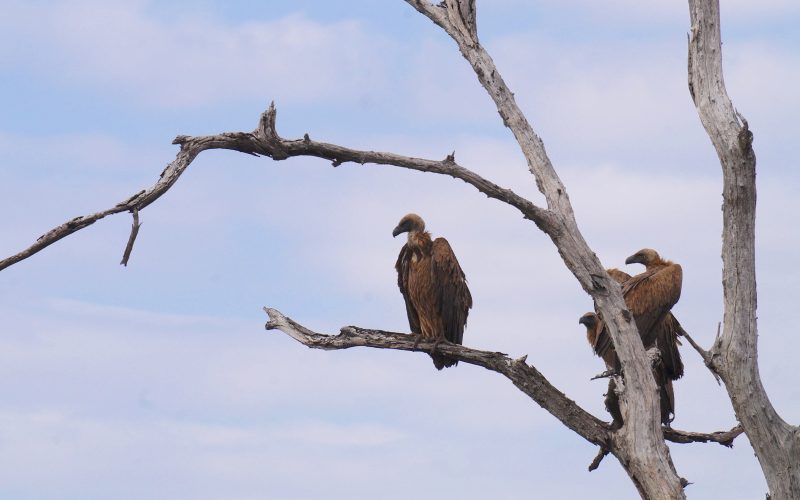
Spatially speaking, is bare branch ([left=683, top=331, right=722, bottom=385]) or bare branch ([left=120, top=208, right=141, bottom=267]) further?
bare branch ([left=683, top=331, right=722, bottom=385])

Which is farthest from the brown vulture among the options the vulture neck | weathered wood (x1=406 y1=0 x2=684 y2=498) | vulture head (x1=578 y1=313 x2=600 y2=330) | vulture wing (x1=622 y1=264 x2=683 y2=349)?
vulture wing (x1=622 y1=264 x2=683 y2=349)

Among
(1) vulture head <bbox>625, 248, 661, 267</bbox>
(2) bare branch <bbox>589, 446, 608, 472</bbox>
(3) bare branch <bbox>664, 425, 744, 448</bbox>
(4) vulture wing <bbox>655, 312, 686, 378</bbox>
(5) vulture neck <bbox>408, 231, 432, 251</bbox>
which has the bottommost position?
(2) bare branch <bbox>589, 446, 608, 472</bbox>

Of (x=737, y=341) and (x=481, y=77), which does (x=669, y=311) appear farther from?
(x=481, y=77)

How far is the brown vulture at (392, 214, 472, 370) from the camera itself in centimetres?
917

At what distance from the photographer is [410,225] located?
9570 mm

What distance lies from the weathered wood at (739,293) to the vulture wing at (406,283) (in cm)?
266

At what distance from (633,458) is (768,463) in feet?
3.62

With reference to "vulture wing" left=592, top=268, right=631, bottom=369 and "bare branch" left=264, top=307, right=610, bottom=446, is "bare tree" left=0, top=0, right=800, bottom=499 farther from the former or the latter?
"vulture wing" left=592, top=268, right=631, bottom=369

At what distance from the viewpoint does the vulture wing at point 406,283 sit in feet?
31.2

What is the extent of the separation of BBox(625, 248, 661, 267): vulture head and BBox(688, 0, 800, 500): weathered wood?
255 centimetres

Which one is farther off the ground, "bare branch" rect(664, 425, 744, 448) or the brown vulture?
the brown vulture

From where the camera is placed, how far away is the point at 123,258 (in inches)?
270

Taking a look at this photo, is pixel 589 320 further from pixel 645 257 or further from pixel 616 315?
pixel 616 315

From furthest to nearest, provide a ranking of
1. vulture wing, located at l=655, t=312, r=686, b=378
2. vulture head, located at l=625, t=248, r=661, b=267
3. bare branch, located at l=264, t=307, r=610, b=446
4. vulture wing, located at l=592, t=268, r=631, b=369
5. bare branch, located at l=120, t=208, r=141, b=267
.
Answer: vulture head, located at l=625, t=248, r=661, b=267, vulture wing, located at l=655, t=312, r=686, b=378, vulture wing, located at l=592, t=268, r=631, b=369, bare branch, located at l=264, t=307, r=610, b=446, bare branch, located at l=120, t=208, r=141, b=267
